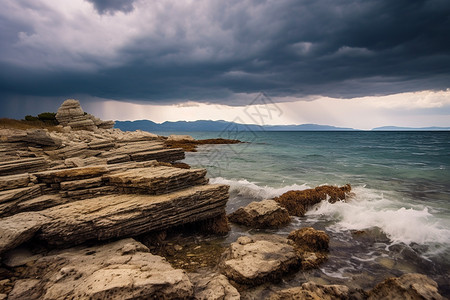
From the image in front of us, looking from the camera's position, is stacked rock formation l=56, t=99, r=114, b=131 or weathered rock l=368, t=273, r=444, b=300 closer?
weathered rock l=368, t=273, r=444, b=300

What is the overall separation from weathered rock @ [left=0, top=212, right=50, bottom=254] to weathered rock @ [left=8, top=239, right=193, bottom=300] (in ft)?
2.72

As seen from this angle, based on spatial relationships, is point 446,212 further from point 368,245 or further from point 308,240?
point 308,240

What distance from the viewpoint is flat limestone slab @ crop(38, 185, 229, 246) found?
744cm

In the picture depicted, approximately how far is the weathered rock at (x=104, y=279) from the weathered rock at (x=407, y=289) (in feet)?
16.0

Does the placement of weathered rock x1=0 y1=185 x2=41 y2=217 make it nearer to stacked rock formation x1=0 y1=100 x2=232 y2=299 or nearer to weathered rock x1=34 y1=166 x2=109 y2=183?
stacked rock formation x1=0 y1=100 x2=232 y2=299

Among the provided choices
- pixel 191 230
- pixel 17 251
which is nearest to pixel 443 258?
pixel 191 230

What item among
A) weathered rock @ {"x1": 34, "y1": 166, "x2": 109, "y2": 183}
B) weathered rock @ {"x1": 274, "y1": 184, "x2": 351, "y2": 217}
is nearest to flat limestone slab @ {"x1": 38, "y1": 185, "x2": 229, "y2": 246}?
weathered rock @ {"x1": 34, "y1": 166, "x2": 109, "y2": 183}

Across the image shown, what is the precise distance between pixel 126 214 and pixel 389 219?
1205cm

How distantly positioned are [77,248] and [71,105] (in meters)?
56.7

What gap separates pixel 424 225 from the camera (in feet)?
36.7

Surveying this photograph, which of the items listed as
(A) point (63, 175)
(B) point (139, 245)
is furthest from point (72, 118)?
(B) point (139, 245)

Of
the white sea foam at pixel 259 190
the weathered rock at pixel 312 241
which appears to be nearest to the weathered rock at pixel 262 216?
A: the weathered rock at pixel 312 241

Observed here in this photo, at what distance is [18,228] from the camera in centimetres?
674

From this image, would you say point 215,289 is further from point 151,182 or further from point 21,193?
point 21,193
